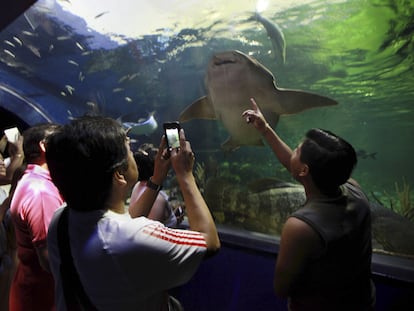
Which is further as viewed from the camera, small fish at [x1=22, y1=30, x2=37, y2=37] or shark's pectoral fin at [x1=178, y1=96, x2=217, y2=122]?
small fish at [x1=22, y1=30, x2=37, y2=37]

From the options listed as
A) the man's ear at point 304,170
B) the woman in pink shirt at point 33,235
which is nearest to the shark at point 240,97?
the man's ear at point 304,170

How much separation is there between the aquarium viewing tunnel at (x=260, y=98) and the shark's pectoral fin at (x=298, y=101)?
45mm

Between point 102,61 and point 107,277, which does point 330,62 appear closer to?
point 107,277

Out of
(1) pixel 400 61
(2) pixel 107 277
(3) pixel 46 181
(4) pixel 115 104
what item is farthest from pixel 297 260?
(4) pixel 115 104

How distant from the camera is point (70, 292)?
97 centimetres

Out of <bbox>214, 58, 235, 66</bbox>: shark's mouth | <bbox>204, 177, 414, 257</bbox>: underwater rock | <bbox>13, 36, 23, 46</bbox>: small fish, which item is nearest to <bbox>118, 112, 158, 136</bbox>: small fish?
<bbox>204, 177, 414, 257</bbox>: underwater rock

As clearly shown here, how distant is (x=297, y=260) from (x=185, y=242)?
1.82 feet

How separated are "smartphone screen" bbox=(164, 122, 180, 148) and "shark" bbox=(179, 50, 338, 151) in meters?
2.16

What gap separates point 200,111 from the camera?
4188 mm

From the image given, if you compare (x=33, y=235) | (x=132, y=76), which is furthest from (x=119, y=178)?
(x=132, y=76)

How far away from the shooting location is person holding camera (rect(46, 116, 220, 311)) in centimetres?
91

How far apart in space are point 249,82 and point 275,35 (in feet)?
2.15

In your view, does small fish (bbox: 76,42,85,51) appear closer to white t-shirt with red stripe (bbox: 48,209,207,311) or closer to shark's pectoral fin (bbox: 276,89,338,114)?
shark's pectoral fin (bbox: 276,89,338,114)

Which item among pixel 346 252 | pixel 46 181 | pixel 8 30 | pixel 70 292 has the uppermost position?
pixel 8 30
